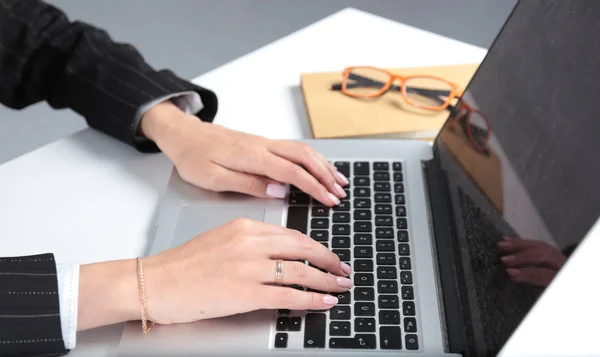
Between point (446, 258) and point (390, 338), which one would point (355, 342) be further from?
point (446, 258)

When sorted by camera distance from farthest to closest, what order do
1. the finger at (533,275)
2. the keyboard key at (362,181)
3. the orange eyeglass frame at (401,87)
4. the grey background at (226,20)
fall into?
the grey background at (226,20), the orange eyeglass frame at (401,87), the keyboard key at (362,181), the finger at (533,275)

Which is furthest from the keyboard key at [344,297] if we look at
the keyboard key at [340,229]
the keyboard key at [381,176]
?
the keyboard key at [381,176]

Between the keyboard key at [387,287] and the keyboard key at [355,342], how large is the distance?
6cm

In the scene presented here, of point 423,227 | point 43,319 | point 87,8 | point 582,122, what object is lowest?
point 87,8

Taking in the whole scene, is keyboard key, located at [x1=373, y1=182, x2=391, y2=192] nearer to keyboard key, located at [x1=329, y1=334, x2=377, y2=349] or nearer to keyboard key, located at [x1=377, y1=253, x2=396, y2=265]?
keyboard key, located at [x1=377, y1=253, x2=396, y2=265]

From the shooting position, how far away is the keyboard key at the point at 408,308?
0.65m

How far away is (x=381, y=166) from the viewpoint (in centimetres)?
85

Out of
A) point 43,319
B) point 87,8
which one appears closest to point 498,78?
point 43,319

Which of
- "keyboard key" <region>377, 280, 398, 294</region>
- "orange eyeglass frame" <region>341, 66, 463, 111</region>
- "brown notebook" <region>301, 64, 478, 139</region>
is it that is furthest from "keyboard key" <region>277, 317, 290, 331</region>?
"orange eyeglass frame" <region>341, 66, 463, 111</region>

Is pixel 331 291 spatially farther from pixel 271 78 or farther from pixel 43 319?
pixel 271 78

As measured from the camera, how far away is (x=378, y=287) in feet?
2.22

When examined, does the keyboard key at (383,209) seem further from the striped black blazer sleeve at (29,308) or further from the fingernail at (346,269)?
the striped black blazer sleeve at (29,308)

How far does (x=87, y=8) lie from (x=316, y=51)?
1.54m

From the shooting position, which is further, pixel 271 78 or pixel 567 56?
pixel 271 78
